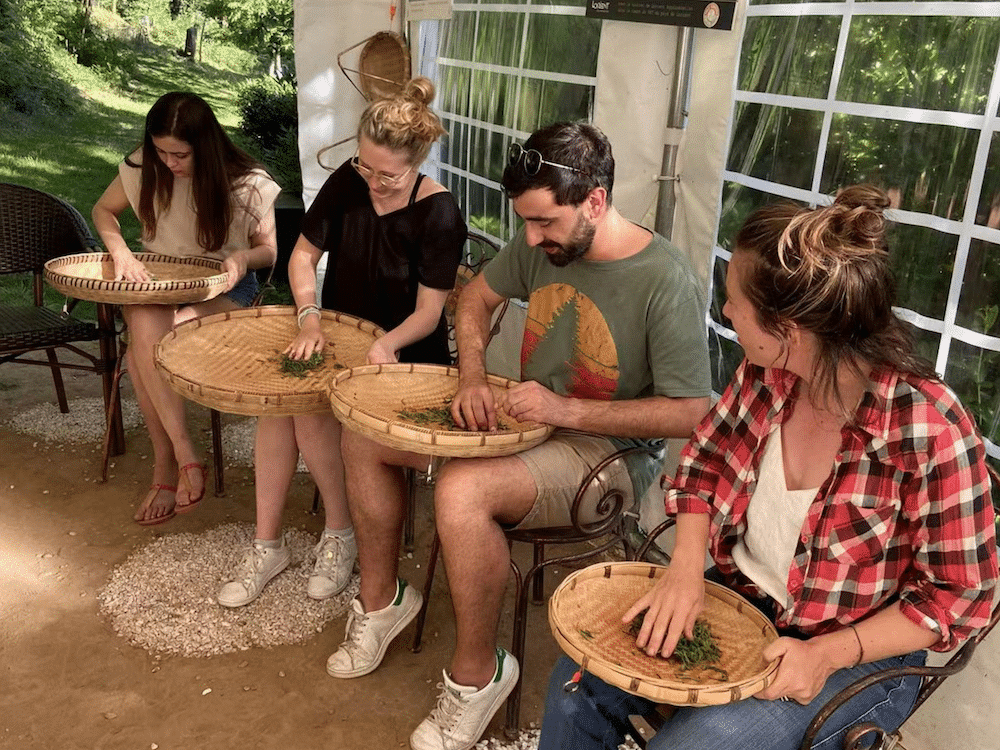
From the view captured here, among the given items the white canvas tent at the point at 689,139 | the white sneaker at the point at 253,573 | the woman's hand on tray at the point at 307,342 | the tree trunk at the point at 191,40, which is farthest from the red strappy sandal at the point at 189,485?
the tree trunk at the point at 191,40

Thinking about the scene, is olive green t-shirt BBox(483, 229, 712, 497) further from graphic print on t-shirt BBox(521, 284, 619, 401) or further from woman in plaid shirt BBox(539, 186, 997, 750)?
woman in plaid shirt BBox(539, 186, 997, 750)

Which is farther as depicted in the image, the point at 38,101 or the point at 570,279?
the point at 38,101

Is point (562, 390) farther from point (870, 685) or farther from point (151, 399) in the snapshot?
point (151, 399)

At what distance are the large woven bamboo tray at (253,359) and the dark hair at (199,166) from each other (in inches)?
23.9

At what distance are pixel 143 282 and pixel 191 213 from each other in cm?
57

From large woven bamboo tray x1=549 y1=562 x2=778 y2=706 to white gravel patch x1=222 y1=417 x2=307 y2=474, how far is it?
7.26ft

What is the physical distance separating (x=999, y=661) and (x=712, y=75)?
1599 mm

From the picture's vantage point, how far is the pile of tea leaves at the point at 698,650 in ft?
4.79

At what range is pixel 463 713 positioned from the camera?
7.05 feet

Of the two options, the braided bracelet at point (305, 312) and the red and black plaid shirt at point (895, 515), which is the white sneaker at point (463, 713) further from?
the braided bracelet at point (305, 312)

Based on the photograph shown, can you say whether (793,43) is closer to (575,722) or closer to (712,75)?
(712,75)

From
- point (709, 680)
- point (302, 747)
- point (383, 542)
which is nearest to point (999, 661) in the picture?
point (709, 680)

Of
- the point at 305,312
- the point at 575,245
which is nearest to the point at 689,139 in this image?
the point at 575,245

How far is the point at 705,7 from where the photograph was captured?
94.5 inches
